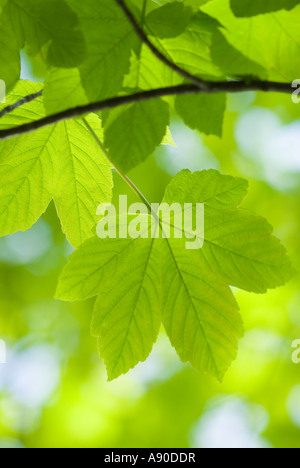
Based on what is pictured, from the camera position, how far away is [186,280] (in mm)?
815

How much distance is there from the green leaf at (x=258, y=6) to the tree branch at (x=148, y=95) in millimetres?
96

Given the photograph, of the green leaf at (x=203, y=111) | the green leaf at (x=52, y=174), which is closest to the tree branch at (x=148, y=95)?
the green leaf at (x=203, y=111)

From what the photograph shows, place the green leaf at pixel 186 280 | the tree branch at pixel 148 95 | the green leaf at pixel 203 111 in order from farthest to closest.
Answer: the green leaf at pixel 186 280, the green leaf at pixel 203 111, the tree branch at pixel 148 95

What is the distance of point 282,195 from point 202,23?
12.5 feet

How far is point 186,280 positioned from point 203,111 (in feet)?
1.13

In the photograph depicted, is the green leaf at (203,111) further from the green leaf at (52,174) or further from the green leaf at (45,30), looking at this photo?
the green leaf at (52,174)

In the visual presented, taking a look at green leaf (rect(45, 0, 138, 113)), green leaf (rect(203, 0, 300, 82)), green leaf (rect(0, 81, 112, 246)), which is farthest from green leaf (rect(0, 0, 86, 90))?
green leaf (rect(0, 81, 112, 246))

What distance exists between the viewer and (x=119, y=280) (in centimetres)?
82

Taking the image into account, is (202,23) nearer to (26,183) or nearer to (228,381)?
(26,183)

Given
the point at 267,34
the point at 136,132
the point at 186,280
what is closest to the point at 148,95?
the point at 136,132

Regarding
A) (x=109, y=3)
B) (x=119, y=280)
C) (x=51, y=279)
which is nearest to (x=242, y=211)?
(x=119, y=280)

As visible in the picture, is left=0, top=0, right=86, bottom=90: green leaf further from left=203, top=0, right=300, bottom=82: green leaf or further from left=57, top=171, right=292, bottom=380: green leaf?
left=57, top=171, right=292, bottom=380: green leaf

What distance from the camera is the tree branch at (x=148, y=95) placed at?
43cm

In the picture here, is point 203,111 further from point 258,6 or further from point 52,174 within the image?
point 52,174
